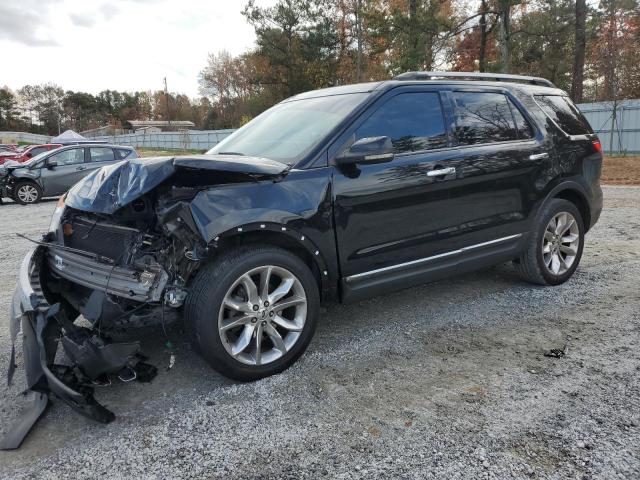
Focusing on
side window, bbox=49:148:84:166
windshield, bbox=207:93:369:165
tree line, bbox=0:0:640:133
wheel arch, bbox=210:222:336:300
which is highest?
tree line, bbox=0:0:640:133

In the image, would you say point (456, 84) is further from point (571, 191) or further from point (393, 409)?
point (393, 409)

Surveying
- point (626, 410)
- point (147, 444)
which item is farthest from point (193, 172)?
point (626, 410)

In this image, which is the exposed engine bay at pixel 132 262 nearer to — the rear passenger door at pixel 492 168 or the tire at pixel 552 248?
the rear passenger door at pixel 492 168

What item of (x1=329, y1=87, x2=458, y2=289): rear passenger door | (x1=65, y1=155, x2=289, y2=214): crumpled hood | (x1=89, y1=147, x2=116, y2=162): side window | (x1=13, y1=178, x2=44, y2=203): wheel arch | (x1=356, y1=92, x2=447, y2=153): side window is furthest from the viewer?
(x1=89, y1=147, x2=116, y2=162): side window

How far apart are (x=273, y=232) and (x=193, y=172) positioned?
2.02 ft

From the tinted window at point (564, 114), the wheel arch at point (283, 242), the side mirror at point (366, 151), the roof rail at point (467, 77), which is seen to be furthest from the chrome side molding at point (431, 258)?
the roof rail at point (467, 77)

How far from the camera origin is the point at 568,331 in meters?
3.79

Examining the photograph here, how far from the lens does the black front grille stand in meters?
3.17

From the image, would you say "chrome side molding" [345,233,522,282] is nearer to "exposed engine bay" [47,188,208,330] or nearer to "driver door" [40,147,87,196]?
"exposed engine bay" [47,188,208,330]

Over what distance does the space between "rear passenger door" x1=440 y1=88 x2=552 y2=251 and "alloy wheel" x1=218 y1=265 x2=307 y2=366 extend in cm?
156

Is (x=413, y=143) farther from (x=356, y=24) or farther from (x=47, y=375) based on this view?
(x=356, y=24)

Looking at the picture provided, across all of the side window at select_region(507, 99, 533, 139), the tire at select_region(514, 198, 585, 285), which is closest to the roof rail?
the side window at select_region(507, 99, 533, 139)

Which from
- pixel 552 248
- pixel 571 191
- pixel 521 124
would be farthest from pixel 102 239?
pixel 571 191

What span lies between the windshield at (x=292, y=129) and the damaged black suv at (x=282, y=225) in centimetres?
2
